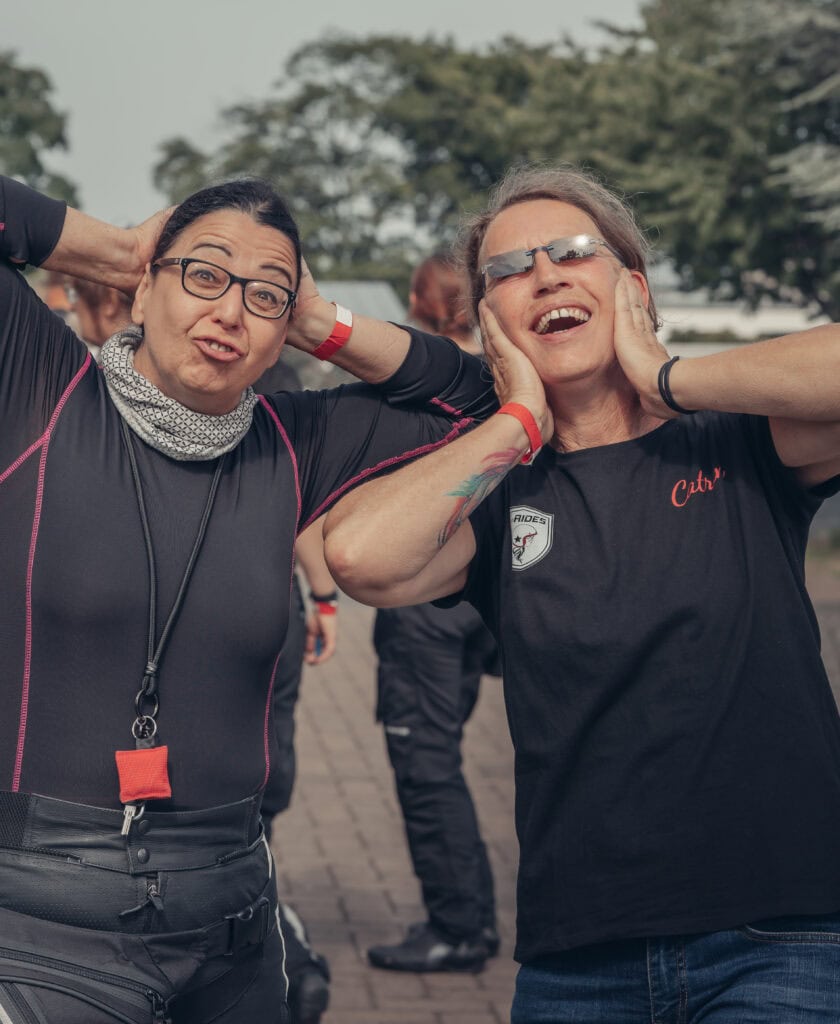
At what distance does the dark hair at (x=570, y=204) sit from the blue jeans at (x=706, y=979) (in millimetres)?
1275

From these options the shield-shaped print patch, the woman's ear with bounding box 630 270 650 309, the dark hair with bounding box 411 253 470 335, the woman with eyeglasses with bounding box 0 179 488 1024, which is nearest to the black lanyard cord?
the woman with eyeglasses with bounding box 0 179 488 1024

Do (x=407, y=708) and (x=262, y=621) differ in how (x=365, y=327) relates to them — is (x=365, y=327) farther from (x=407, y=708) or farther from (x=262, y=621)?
(x=407, y=708)

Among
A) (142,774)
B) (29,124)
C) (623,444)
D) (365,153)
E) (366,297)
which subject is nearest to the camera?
(142,774)

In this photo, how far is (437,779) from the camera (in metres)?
4.96

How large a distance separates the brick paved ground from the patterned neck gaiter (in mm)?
2669

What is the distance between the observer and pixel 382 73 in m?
54.9

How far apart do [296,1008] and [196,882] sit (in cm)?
182

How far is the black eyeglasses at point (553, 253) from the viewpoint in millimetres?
2766

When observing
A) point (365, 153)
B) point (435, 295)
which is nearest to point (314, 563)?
point (435, 295)

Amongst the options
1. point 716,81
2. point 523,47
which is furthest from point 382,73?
point 716,81

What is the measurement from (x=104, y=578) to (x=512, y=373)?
89cm

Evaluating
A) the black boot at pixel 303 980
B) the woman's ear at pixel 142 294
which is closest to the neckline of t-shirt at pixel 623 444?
the woman's ear at pixel 142 294

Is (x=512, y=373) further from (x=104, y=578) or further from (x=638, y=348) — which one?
(x=104, y=578)

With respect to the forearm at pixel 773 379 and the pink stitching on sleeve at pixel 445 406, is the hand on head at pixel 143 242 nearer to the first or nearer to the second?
the pink stitching on sleeve at pixel 445 406
